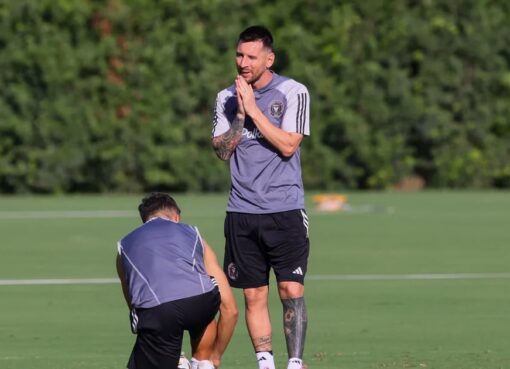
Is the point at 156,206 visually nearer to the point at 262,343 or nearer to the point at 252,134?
the point at 252,134

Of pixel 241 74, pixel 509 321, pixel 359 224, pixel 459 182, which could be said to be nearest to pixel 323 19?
pixel 459 182

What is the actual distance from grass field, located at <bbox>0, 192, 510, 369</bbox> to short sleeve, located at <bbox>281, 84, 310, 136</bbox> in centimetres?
154

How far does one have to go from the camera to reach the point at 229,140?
8203 mm

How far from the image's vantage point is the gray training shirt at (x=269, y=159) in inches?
326

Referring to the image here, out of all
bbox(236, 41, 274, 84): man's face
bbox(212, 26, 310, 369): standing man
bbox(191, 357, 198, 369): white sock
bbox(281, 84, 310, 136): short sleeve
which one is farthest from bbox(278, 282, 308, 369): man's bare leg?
bbox(236, 41, 274, 84): man's face

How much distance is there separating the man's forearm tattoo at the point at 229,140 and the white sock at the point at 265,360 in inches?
43.9

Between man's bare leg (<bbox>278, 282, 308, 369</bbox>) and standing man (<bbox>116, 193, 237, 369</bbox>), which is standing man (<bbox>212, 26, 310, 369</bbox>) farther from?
standing man (<bbox>116, 193, 237, 369</bbox>)

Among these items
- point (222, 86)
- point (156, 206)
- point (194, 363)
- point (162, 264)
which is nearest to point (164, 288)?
point (162, 264)

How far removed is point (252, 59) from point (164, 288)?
1.57 m

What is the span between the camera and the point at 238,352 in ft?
31.0

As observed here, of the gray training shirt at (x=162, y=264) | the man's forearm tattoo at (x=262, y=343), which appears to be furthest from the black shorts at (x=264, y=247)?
the gray training shirt at (x=162, y=264)

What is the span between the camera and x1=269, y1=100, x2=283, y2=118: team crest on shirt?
8.28 m

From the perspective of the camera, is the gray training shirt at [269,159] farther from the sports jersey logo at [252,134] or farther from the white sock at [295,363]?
the white sock at [295,363]

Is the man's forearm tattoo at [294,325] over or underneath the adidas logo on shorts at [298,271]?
underneath
